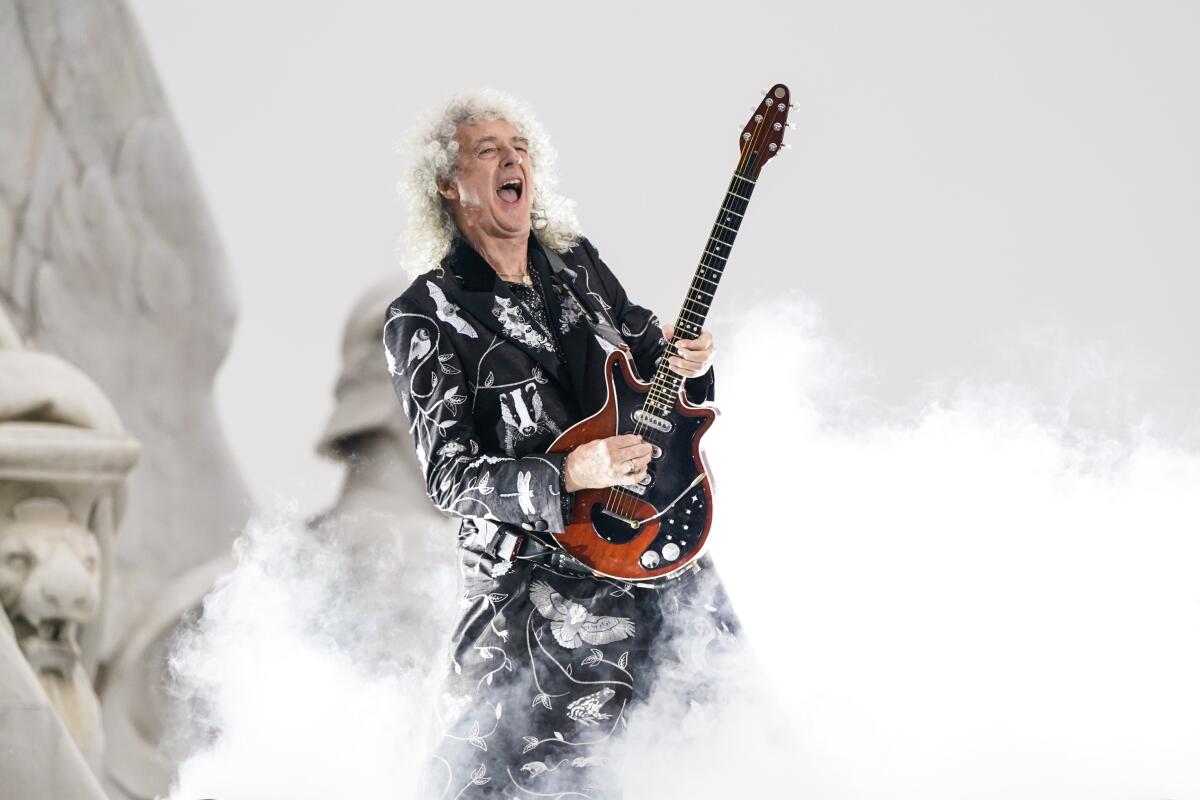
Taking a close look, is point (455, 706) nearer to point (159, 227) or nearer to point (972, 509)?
point (972, 509)

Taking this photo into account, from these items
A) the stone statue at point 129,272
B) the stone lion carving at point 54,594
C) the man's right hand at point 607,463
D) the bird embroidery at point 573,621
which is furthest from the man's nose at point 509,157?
the stone statue at point 129,272

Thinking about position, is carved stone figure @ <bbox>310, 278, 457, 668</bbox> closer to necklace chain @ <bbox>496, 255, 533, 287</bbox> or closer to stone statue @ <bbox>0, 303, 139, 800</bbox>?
stone statue @ <bbox>0, 303, 139, 800</bbox>

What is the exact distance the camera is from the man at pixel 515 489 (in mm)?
1840

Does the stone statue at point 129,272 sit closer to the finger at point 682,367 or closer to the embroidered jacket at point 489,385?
the embroidered jacket at point 489,385

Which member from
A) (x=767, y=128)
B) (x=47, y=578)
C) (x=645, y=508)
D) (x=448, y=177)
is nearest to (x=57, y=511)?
(x=47, y=578)

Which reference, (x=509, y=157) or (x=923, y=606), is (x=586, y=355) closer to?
(x=509, y=157)

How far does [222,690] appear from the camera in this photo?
4.09m

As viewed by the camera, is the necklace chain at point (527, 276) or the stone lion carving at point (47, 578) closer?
the necklace chain at point (527, 276)

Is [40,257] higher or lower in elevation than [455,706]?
lower

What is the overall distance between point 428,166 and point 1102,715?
6.14 ft

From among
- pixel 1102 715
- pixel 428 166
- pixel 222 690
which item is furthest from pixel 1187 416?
pixel 222 690

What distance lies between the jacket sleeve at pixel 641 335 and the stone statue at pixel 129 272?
9.56ft

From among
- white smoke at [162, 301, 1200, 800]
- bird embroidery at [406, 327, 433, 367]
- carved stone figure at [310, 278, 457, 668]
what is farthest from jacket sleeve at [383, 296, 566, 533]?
carved stone figure at [310, 278, 457, 668]

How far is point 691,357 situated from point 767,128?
34cm
